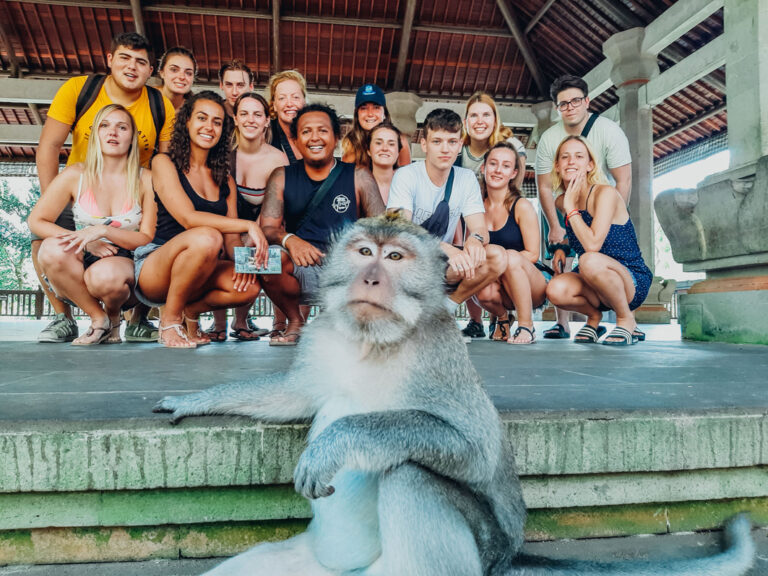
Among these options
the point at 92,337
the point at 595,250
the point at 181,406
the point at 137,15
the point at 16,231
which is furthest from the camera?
the point at 16,231

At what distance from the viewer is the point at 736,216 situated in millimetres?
3713

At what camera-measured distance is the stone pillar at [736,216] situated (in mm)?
3645

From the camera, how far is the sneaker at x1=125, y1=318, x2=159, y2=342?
12.7 ft

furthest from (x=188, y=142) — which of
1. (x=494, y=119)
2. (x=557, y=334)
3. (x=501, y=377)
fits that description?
(x=557, y=334)

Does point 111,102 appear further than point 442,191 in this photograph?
Yes

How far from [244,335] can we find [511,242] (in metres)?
2.02

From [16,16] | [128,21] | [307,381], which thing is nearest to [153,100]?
[307,381]

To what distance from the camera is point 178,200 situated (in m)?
3.33

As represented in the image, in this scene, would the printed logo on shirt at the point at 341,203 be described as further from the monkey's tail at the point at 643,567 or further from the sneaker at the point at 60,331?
the monkey's tail at the point at 643,567

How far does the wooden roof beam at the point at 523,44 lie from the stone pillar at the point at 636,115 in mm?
1630

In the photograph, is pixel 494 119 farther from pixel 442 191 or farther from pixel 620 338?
pixel 620 338

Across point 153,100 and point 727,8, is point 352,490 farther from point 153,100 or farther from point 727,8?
point 727,8

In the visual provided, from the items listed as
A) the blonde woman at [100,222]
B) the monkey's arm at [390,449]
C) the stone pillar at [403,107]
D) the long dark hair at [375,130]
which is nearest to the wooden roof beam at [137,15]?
the stone pillar at [403,107]

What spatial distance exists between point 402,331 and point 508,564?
51 centimetres
